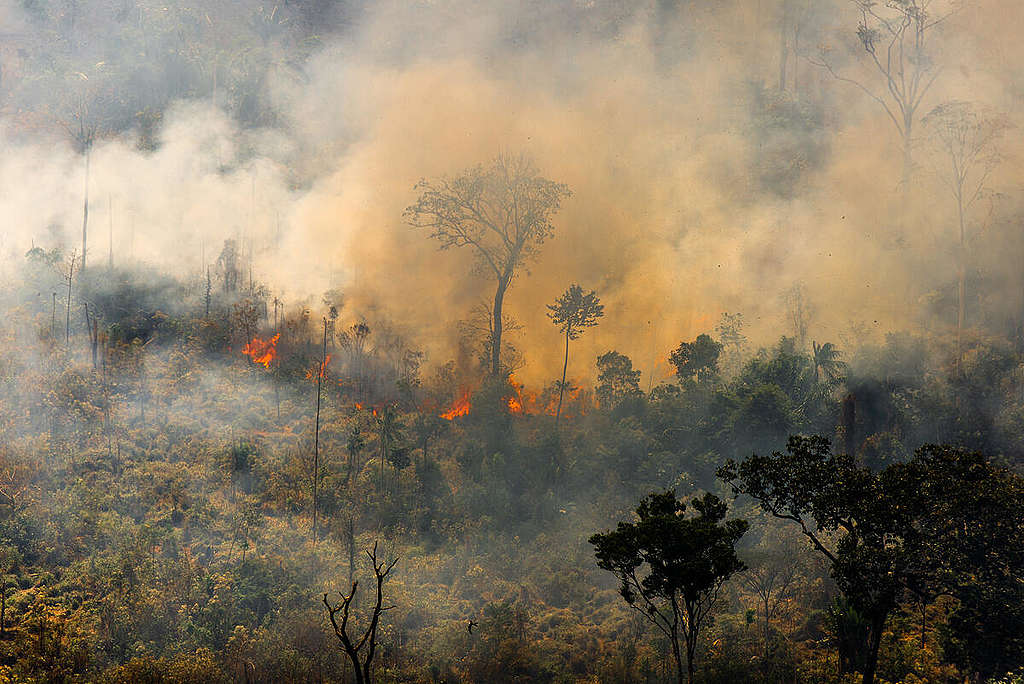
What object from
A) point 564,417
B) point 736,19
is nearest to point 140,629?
point 564,417

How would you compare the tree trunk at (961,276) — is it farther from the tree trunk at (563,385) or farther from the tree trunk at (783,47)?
the tree trunk at (563,385)

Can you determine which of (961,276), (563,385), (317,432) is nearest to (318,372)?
(317,432)

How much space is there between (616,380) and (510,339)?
21.6 ft

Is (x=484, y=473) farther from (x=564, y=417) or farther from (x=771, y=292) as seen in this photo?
(x=771, y=292)

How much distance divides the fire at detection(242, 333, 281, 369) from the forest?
0.73ft

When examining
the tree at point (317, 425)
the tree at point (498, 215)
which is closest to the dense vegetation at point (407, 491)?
the tree at point (317, 425)

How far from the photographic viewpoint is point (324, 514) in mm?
36406

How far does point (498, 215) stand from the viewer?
4609cm

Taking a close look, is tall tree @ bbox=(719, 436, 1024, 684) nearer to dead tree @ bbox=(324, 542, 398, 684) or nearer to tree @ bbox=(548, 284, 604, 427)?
dead tree @ bbox=(324, 542, 398, 684)

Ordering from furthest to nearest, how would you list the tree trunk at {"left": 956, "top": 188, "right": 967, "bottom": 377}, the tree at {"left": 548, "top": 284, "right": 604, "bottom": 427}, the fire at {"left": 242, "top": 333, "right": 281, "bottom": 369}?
the tree at {"left": 548, "top": 284, "right": 604, "bottom": 427}
the fire at {"left": 242, "top": 333, "right": 281, "bottom": 369}
the tree trunk at {"left": 956, "top": 188, "right": 967, "bottom": 377}

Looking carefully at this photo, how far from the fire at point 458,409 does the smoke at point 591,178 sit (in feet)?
12.3

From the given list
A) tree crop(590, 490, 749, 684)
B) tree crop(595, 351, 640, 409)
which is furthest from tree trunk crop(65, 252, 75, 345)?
tree crop(590, 490, 749, 684)

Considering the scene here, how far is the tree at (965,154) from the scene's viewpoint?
143 ft

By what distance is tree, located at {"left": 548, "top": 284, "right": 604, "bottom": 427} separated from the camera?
143 ft
